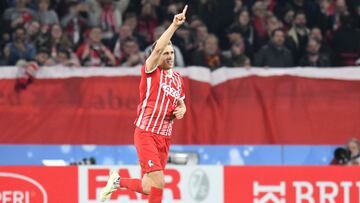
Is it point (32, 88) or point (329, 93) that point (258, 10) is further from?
point (32, 88)

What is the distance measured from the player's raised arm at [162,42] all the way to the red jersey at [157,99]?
14 cm

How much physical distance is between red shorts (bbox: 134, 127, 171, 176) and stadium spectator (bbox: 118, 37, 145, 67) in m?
4.89

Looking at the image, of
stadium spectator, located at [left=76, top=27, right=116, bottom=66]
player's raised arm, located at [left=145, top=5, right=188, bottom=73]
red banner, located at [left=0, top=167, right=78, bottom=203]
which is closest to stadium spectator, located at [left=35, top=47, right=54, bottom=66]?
stadium spectator, located at [left=76, top=27, right=116, bottom=66]

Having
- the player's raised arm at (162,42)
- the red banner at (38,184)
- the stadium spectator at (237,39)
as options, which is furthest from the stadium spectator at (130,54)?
the player's raised arm at (162,42)

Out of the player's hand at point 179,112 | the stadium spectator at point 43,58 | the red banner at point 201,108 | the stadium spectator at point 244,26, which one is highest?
the stadium spectator at point 244,26

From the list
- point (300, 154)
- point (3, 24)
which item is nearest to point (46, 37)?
point (3, 24)

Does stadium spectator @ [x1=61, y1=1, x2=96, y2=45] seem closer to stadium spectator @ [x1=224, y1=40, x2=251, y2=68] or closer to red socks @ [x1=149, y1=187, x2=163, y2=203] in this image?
stadium spectator @ [x1=224, y1=40, x2=251, y2=68]

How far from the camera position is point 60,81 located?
16172mm

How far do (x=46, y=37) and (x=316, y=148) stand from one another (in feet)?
13.2

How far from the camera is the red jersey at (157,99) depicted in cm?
1176

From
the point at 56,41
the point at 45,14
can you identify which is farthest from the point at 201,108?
the point at 45,14

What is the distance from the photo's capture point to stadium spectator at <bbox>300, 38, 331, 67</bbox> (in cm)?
1736

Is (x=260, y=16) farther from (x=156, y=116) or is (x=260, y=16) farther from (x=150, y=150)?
(x=150, y=150)

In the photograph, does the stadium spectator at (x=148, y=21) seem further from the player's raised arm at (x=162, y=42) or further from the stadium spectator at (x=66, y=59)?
the player's raised arm at (x=162, y=42)
